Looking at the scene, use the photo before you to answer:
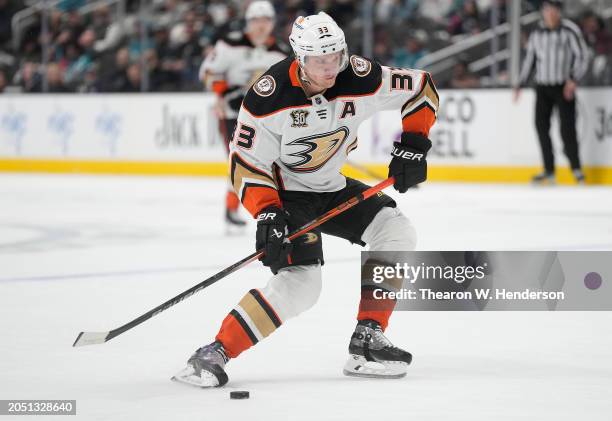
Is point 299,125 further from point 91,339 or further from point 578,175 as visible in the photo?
point 578,175

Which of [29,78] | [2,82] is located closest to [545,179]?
[29,78]

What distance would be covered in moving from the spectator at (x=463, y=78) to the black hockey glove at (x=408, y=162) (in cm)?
815

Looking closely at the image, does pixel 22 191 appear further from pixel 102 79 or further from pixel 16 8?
pixel 16 8

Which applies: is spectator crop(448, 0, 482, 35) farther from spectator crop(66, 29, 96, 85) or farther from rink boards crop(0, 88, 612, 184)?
spectator crop(66, 29, 96, 85)

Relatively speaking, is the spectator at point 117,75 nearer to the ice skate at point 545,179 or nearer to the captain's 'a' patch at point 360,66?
the ice skate at point 545,179

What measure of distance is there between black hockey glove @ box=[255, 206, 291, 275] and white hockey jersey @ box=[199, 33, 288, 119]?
435cm

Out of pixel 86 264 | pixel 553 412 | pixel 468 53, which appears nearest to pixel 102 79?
pixel 468 53

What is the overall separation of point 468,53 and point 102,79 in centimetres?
431

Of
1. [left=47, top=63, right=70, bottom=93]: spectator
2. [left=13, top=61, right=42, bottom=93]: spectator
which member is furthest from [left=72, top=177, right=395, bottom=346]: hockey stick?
[left=13, top=61, right=42, bottom=93]: spectator

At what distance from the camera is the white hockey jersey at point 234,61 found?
773 cm

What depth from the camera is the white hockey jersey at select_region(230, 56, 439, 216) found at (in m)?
3.49

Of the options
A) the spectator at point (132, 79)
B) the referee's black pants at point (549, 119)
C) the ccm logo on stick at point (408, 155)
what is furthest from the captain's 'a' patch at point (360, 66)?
the spectator at point (132, 79)

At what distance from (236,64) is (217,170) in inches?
209

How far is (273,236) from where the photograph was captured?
3.38m
